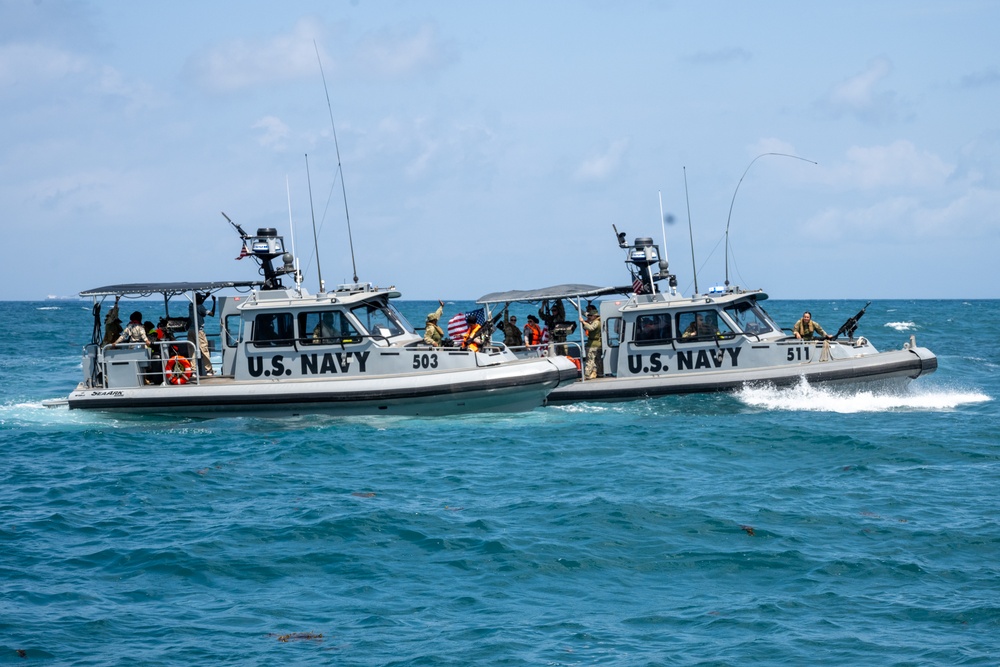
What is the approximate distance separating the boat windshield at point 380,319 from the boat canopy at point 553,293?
59.0 inches

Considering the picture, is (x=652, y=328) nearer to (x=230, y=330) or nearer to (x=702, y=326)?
(x=702, y=326)

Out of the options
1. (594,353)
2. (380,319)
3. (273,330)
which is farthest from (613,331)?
(273,330)

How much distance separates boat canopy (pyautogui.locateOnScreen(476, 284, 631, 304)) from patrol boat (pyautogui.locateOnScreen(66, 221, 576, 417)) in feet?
3.94

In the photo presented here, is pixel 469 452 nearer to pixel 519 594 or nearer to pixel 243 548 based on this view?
pixel 243 548

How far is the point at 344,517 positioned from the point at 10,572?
3358 millimetres

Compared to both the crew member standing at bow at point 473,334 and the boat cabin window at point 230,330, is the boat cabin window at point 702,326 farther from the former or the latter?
the boat cabin window at point 230,330

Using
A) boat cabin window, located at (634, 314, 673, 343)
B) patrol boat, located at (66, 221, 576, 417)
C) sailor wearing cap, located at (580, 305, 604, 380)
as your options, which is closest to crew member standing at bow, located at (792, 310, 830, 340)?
boat cabin window, located at (634, 314, 673, 343)

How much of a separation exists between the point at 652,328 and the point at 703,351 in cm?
99

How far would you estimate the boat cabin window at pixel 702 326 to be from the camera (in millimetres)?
19734

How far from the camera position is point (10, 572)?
10.4m

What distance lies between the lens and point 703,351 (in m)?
19.8

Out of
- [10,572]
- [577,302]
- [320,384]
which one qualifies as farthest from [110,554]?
[577,302]

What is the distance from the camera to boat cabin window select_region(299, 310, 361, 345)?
18.7 meters

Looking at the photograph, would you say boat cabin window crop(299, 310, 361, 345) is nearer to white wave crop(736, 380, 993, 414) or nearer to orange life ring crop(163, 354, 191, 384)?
orange life ring crop(163, 354, 191, 384)
